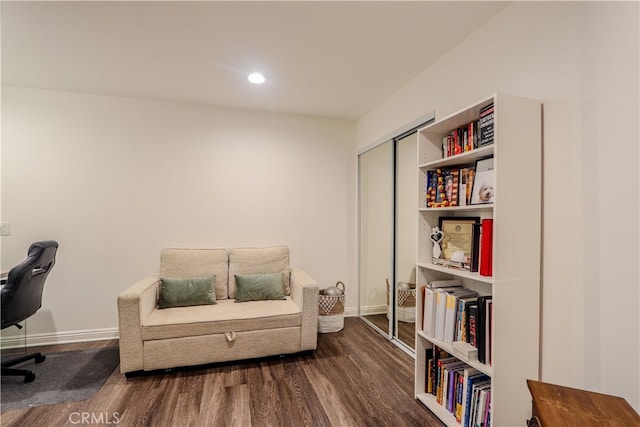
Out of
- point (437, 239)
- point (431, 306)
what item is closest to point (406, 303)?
point (431, 306)

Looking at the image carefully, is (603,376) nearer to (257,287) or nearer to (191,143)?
(257,287)

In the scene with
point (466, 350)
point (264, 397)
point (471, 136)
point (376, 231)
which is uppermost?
point (471, 136)

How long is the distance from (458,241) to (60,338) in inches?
143

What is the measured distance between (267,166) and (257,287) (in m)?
1.34

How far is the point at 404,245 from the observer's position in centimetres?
298

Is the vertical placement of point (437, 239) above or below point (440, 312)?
above

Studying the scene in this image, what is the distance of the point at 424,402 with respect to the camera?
195 centimetres

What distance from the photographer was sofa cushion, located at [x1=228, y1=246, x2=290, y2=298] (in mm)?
3076

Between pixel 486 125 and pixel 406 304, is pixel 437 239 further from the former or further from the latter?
pixel 406 304

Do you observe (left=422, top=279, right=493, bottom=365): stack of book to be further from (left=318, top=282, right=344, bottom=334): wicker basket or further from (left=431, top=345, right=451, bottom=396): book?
(left=318, top=282, right=344, bottom=334): wicker basket

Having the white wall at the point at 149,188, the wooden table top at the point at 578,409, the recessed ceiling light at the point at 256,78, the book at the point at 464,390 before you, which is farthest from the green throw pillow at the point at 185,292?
the wooden table top at the point at 578,409

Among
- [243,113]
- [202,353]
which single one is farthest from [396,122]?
[202,353]

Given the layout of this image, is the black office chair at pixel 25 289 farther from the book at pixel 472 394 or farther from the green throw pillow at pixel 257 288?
the book at pixel 472 394

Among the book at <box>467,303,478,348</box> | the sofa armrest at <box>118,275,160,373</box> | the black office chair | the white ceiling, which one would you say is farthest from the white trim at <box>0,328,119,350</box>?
the book at <box>467,303,478,348</box>
